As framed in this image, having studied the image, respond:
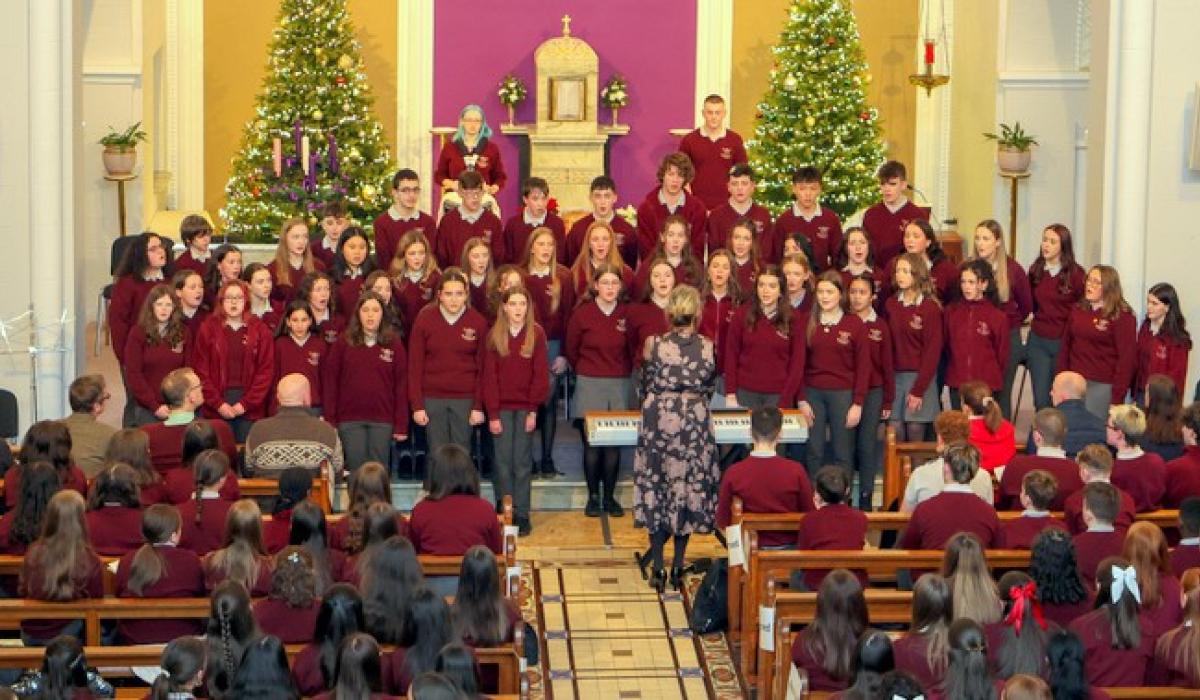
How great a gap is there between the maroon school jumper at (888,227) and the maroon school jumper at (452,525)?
5.42m

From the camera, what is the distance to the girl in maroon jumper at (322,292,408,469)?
44.6 ft

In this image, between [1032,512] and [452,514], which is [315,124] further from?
[1032,512]

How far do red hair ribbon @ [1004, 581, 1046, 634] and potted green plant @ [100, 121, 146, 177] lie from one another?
12.4 meters

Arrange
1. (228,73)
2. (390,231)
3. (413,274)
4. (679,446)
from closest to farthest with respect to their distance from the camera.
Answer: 1. (679,446)
2. (413,274)
3. (390,231)
4. (228,73)

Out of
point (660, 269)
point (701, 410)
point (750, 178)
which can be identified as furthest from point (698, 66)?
point (701, 410)

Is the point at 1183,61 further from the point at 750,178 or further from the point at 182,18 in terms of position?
the point at 182,18

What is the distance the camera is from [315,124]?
2078cm

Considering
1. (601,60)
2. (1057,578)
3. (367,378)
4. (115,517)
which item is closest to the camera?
(1057,578)

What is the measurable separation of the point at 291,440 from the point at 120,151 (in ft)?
26.3

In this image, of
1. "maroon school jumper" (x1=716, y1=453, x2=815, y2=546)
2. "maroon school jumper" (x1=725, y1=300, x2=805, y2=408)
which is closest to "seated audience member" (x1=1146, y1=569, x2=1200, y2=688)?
"maroon school jumper" (x1=716, y1=453, x2=815, y2=546)

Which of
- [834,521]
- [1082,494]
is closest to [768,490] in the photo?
[834,521]

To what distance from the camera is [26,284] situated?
589 inches

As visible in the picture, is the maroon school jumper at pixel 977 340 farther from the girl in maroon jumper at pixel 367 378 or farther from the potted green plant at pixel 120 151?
the potted green plant at pixel 120 151

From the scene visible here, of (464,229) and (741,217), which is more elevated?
(741,217)
